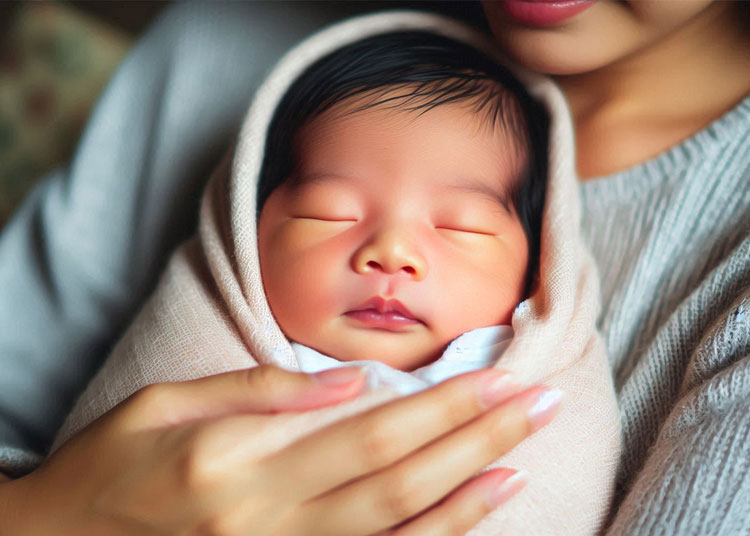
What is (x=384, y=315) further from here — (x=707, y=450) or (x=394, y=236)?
(x=707, y=450)

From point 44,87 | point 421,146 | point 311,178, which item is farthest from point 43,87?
point 421,146

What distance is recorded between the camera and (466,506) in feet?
1.99

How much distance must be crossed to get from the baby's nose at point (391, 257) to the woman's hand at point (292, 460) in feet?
A: 0.55

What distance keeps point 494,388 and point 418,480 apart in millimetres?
114

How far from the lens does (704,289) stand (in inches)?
30.7

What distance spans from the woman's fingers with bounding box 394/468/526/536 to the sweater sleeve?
118 millimetres

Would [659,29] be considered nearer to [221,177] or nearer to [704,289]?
[704,289]

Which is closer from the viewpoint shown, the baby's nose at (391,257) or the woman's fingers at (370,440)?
the woman's fingers at (370,440)

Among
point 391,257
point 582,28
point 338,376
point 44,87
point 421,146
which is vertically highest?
point 44,87

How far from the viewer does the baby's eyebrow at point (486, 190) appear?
0.83 m

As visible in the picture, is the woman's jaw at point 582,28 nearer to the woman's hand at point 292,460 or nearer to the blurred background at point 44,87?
the woman's hand at point 292,460

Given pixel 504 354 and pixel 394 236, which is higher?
pixel 394 236

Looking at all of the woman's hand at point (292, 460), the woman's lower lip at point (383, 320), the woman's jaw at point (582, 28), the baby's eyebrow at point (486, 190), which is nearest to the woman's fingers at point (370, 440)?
the woman's hand at point (292, 460)

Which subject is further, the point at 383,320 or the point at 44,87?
the point at 44,87
